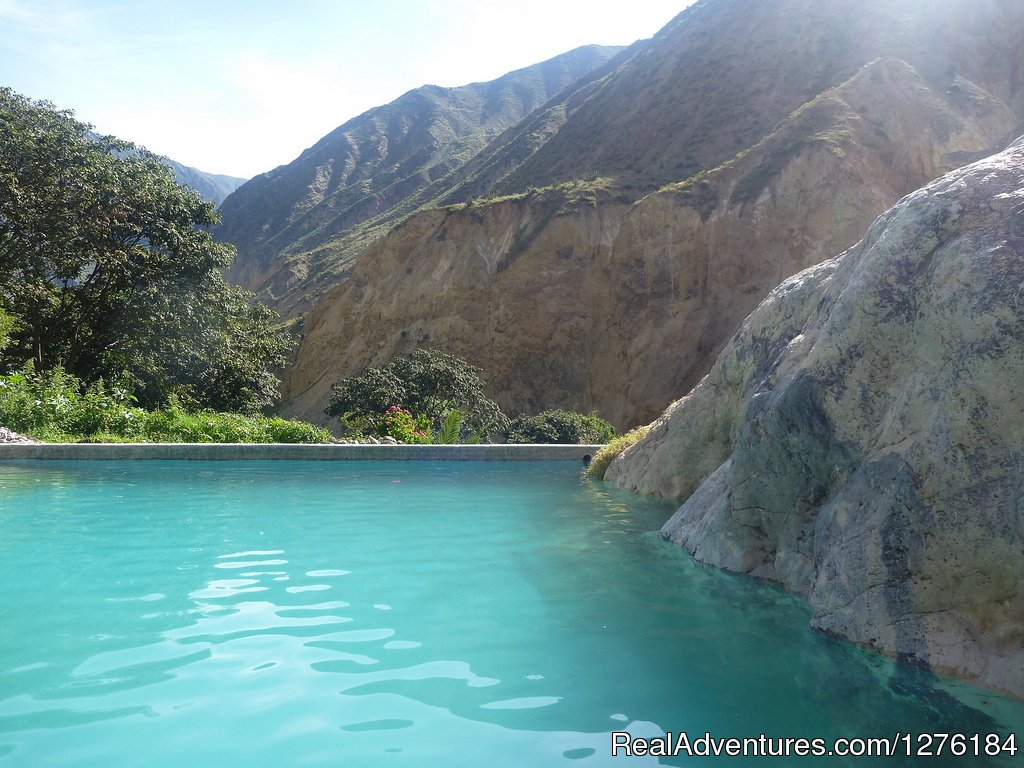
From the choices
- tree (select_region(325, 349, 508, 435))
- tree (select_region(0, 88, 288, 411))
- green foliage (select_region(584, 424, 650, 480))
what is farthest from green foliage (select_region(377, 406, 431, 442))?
tree (select_region(0, 88, 288, 411))

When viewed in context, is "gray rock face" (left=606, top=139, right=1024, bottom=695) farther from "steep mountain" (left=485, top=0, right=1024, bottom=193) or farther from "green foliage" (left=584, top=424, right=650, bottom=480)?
"steep mountain" (left=485, top=0, right=1024, bottom=193)

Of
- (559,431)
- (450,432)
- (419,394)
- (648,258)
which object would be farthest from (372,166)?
(450,432)

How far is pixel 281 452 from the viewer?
12914 millimetres

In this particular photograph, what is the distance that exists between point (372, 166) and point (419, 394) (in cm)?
6636

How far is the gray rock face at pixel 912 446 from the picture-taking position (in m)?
3.08

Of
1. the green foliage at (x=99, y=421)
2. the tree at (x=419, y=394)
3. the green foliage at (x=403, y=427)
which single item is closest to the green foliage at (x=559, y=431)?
the tree at (x=419, y=394)

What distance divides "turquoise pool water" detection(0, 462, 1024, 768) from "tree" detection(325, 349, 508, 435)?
1130 cm

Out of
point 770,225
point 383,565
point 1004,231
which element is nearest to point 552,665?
point 383,565

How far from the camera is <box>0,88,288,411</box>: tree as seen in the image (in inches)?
685

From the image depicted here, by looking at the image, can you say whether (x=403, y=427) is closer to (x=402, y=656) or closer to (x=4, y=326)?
(x=4, y=326)

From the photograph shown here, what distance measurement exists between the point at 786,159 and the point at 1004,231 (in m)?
30.3

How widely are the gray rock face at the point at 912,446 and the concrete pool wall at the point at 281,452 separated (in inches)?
354

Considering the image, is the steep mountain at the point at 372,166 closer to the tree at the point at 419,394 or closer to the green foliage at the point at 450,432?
the tree at the point at 419,394

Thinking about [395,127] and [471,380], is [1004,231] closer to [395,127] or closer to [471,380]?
[471,380]
